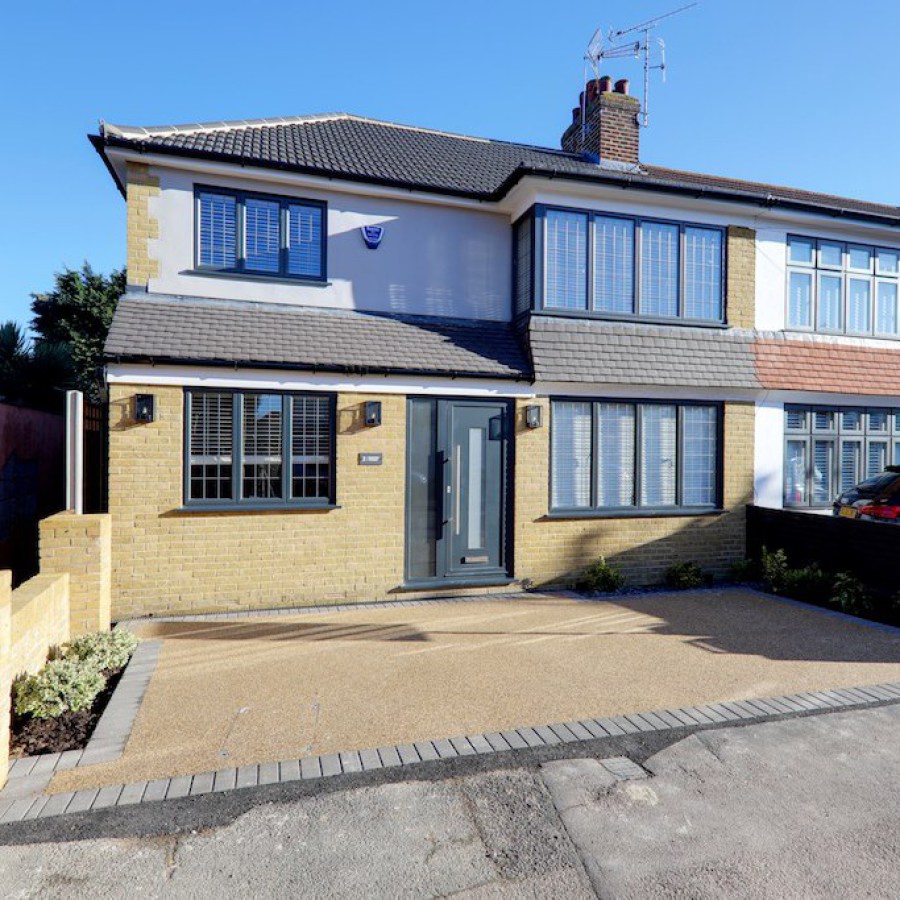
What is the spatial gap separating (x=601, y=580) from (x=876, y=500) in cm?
381

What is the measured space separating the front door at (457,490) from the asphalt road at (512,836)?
447 cm

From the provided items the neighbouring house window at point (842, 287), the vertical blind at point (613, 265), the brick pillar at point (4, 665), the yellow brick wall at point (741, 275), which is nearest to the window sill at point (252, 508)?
the brick pillar at point (4, 665)

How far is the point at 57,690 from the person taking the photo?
4.47m

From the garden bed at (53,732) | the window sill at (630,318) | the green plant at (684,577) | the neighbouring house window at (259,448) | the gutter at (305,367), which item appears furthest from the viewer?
the green plant at (684,577)

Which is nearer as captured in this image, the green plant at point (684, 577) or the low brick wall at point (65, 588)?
the low brick wall at point (65, 588)

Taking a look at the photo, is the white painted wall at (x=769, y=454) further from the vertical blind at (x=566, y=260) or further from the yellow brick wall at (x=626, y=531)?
the vertical blind at (x=566, y=260)

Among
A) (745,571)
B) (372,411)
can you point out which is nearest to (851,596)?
(745,571)

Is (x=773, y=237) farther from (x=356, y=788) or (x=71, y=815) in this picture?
(x=71, y=815)

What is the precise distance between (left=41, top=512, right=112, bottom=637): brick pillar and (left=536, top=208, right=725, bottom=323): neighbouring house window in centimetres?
622

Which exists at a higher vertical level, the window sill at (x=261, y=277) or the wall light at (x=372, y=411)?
the window sill at (x=261, y=277)

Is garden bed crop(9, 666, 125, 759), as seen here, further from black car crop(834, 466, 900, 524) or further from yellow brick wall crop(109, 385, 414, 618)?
black car crop(834, 466, 900, 524)

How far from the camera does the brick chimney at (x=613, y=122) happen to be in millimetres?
11742

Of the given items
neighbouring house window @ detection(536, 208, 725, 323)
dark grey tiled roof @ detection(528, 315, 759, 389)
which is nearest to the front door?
dark grey tiled roof @ detection(528, 315, 759, 389)

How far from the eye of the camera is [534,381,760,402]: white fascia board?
8727 mm
